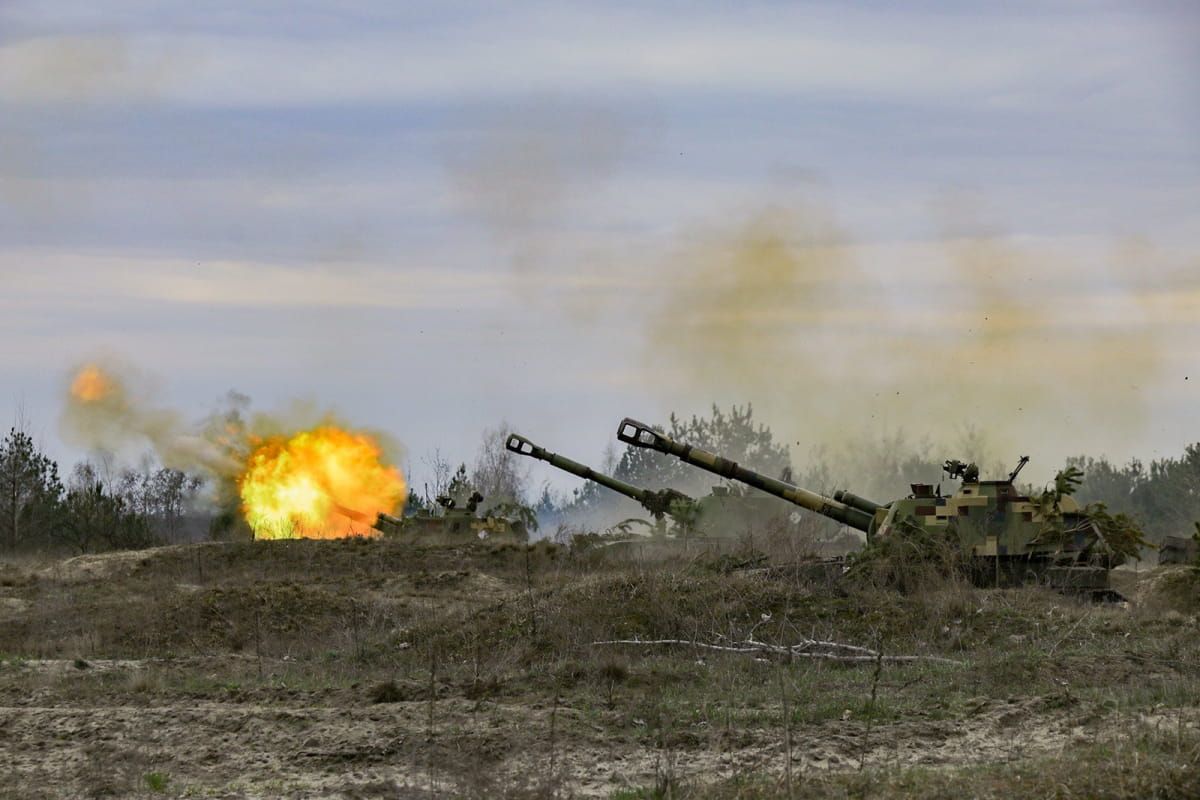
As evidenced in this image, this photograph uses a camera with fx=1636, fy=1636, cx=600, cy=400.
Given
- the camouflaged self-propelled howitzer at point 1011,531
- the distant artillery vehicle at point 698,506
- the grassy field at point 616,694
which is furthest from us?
the distant artillery vehicle at point 698,506

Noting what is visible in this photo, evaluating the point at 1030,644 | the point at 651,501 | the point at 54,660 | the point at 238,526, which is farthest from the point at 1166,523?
the point at 54,660

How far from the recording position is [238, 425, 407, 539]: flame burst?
51.4 m

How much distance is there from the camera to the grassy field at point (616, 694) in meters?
11.5

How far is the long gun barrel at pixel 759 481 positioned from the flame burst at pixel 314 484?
2266 cm

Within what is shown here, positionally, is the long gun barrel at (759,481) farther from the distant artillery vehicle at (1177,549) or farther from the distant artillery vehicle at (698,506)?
the distant artillery vehicle at (698,506)

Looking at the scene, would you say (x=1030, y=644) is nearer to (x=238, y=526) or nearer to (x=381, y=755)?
(x=381, y=755)

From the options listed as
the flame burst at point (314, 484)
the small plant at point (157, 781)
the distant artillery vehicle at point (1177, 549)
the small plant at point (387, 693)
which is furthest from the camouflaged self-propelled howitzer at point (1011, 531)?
the flame burst at point (314, 484)

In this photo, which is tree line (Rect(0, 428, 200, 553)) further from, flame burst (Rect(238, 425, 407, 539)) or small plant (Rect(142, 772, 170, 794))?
small plant (Rect(142, 772, 170, 794))

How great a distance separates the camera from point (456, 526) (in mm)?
42062

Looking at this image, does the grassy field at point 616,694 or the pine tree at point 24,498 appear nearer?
the grassy field at point 616,694

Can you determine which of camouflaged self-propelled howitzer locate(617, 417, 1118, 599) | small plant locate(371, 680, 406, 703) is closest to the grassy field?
small plant locate(371, 680, 406, 703)

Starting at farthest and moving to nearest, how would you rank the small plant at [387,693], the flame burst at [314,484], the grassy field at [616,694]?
the flame burst at [314,484] → the small plant at [387,693] → the grassy field at [616,694]

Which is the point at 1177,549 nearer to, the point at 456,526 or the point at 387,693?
the point at 387,693

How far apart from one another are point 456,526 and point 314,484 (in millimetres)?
11167
